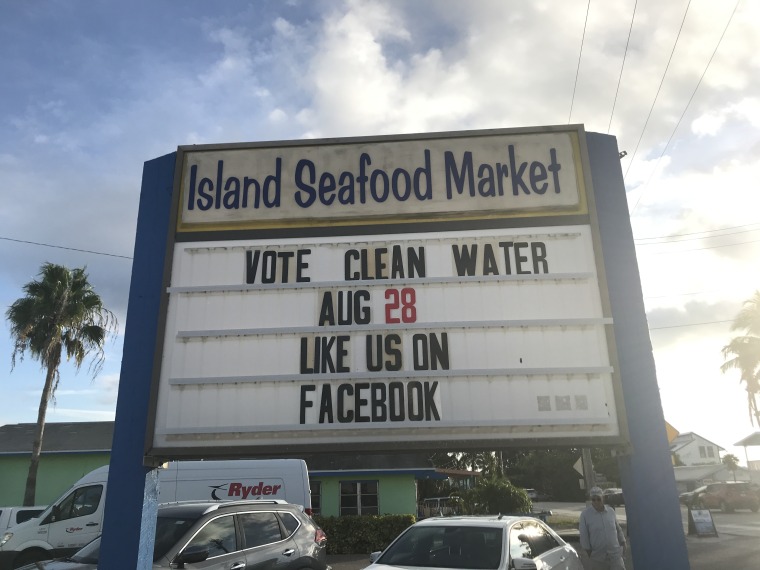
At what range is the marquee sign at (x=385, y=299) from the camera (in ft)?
14.5

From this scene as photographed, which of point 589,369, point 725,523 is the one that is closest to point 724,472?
point 725,523

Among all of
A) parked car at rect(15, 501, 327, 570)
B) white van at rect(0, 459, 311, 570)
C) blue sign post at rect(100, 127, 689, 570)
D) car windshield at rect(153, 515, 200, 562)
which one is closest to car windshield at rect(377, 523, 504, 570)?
parked car at rect(15, 501, 327, 570)

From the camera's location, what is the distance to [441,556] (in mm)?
6215

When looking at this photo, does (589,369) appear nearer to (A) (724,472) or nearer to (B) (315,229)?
(B) (315,229)

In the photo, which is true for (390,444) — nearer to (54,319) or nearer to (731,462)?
(54,319)

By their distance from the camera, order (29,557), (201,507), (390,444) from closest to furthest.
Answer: (390,444) → (201,507) → (29,557)

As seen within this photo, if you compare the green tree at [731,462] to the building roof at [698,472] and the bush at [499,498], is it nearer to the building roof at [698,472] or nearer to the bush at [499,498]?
the building roof at [698,472]

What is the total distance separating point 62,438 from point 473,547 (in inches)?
919

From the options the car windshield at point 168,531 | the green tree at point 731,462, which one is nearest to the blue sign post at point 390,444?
the car windshield at point 168,531

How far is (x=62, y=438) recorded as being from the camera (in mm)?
24375

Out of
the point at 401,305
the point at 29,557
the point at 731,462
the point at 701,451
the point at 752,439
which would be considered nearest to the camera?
the point at 401,305

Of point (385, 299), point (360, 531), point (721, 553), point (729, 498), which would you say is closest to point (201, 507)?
point (385, 299)

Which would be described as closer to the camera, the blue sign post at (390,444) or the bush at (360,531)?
the blue sign post at (390,444)

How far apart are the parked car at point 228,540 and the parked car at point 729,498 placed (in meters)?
29.2
